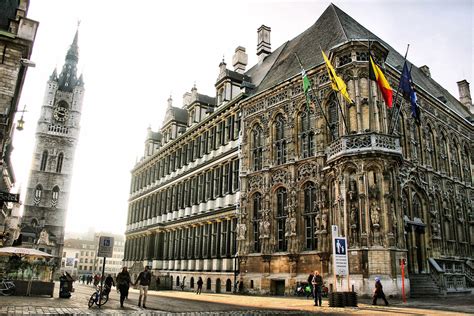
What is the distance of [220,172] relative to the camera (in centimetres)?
3262

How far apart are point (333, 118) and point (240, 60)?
18366mm

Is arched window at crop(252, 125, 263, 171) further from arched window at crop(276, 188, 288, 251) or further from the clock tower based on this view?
the clock tower

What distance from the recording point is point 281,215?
25.2 m

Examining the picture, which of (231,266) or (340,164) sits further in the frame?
(231,266)

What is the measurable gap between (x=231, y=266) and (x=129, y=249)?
25.7m

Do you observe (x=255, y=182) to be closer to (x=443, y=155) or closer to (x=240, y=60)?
(x=443, y=155)

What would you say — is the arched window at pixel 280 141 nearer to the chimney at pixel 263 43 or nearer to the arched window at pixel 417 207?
the arched window at pixel 417 207

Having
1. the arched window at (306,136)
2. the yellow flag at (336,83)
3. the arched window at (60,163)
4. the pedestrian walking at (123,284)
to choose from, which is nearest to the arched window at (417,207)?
the arched window at (306,136)

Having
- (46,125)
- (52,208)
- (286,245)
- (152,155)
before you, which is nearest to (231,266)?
(286,245)

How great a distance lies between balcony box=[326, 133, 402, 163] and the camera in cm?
2045

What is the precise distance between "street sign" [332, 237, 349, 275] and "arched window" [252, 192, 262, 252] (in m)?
10.8

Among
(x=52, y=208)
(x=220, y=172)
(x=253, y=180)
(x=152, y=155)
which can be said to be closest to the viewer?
(x=253, y=180)

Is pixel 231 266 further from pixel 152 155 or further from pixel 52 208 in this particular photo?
pixel 52 208

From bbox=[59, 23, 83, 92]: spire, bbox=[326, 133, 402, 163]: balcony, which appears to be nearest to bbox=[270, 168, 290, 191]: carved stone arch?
bbox=[326, 133, 402, 163]: balcony
